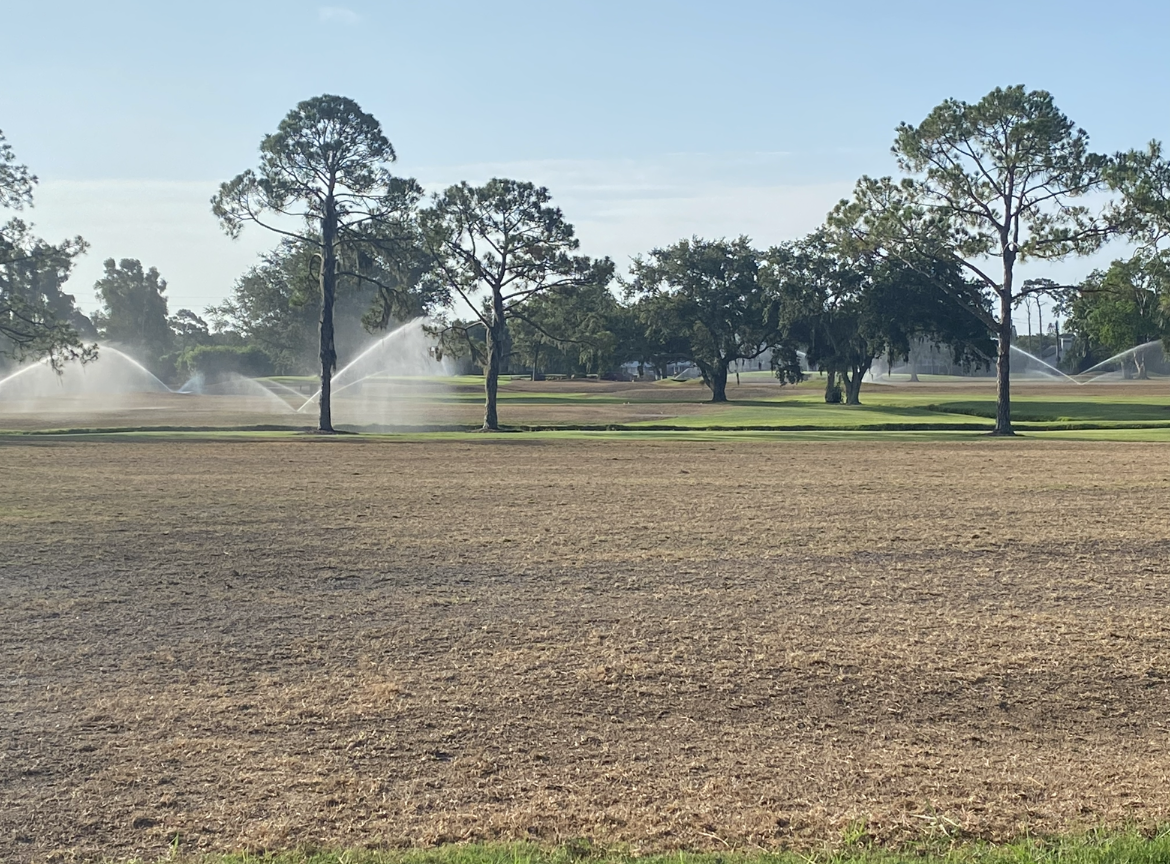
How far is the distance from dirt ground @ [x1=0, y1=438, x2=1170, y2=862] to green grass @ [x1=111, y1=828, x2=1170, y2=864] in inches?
7.4

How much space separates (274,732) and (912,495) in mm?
15272

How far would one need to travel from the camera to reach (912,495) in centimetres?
2088

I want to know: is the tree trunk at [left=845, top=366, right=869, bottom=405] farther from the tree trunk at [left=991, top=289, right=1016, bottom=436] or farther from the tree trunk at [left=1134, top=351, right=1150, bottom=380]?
the tree trunk at [left=1134, top=351, right=1150, bottom=380]

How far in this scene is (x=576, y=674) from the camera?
29.0 feet

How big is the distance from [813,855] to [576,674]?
3.41 meters

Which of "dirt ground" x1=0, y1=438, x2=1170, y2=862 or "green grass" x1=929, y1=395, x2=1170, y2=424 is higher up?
"green grass" x1=929, y1=395, x2=1170, y2=424

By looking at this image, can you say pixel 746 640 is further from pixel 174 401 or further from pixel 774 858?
pixel 174 401

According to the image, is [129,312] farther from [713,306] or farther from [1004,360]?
[1004,360]

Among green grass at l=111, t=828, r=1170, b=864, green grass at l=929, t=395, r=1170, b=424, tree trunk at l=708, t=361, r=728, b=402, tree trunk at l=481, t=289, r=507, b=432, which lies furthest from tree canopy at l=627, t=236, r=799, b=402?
green grass at l=111, t=828, r=1170, b=864

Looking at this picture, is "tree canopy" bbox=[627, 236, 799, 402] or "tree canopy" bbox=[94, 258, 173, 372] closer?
"tree canopy" bbox=[627, 236, 799, 402]

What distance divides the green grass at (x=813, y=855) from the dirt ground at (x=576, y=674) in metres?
0.19

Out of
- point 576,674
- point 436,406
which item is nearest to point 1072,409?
point 436,406

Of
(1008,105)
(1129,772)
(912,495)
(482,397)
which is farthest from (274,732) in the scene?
(482,397)

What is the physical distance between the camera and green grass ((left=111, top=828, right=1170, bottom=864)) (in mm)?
5453
